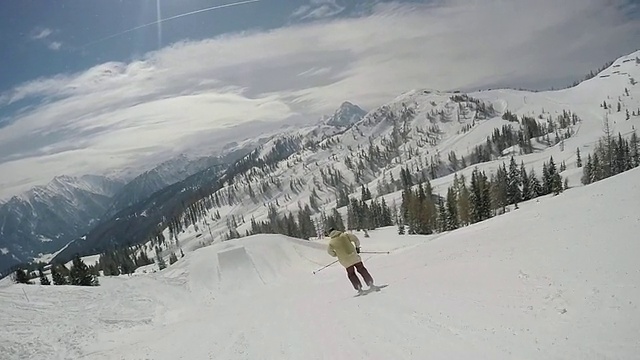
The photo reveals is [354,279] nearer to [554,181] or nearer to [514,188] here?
[514,188]

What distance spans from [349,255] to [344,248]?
1.16ft

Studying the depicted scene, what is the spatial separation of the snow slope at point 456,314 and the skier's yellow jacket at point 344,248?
1479 millimetres

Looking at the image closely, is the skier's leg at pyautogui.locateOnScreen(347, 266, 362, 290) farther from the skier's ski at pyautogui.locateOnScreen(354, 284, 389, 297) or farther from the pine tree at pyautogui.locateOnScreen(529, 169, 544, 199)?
the pine tree at pyautogui.locateOnScreen(529, 169, 544, 199)

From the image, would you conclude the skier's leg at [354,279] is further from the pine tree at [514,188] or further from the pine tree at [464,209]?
the pine tree at [514,188]

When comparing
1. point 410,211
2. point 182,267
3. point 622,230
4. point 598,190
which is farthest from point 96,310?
point 410,211

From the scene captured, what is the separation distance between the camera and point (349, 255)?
15477mm

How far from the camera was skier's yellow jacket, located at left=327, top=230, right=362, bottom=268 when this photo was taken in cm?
1546

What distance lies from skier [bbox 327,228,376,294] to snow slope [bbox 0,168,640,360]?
2.94 ft

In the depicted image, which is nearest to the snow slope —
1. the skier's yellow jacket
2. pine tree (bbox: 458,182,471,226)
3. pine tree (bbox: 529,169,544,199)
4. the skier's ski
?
the skier's ski

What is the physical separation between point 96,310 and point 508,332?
24.7 m

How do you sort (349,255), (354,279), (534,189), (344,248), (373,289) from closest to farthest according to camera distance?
1. (373,289)
2. (354,279)
3. (349,255)
4. (344,248)
5. (534,189)

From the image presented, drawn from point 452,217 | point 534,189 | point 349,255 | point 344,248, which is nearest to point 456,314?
point 349,255

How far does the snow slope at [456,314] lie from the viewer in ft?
22.9

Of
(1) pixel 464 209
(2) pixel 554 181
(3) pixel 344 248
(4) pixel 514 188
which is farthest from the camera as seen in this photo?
(4) pixel 514 188
